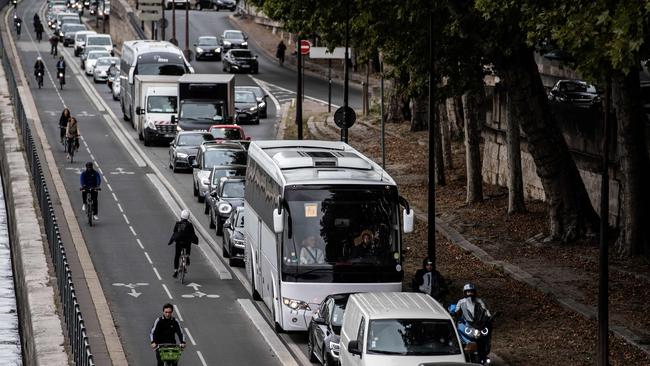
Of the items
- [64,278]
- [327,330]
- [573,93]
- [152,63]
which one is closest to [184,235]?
[64,278]

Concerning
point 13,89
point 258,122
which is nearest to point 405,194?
point 258,122

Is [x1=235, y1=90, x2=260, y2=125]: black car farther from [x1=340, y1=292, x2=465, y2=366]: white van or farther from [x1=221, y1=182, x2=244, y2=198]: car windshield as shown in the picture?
[x1=340, y1=292, x2=465, y2=366]: white van

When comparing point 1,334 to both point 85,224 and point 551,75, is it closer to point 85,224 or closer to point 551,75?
point 85,224

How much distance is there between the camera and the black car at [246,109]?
62594 millimetres

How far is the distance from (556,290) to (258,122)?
34.8 m

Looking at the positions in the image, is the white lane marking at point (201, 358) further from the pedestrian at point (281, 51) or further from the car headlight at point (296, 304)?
the pedestrian at point (281, 51)

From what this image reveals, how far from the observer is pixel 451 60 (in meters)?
35.1

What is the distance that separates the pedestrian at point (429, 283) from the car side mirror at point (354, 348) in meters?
4.59

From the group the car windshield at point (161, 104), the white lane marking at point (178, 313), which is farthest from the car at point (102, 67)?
the white lane marking at point (178, 313)

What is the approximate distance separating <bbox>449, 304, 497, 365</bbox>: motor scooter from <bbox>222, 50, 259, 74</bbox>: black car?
63.5 m

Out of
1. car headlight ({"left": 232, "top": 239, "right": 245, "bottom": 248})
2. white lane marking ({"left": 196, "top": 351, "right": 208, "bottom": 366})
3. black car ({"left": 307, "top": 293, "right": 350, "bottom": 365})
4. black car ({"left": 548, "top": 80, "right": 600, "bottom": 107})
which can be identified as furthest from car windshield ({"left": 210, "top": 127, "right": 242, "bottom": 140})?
black car ({"left": 307, "top": 293, "right": 350, "bottom": 365})

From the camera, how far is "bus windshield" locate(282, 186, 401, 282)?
2589 cm

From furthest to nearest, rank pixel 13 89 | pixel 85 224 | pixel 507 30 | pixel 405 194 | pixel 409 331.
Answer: pixel 13 89 → pixel 405 194 → pixel 85 224 → pixel 507 30 → pixel 409 331

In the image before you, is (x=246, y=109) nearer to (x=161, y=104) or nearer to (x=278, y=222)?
(x=161, y=104)
